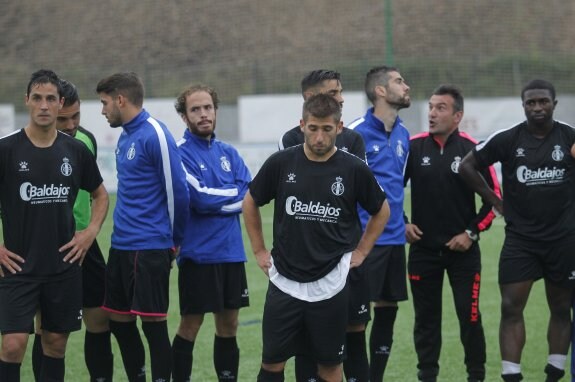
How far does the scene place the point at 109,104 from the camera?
265 inches

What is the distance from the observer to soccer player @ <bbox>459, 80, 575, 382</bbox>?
700 cm

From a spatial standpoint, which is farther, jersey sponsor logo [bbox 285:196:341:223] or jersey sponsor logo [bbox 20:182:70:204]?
jersey sponsor logo [bbox 20:182:70:204]

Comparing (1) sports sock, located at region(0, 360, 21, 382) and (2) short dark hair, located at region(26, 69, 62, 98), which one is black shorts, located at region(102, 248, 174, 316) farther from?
(2) short dark hair, located at region(26, 69, 62, 98)

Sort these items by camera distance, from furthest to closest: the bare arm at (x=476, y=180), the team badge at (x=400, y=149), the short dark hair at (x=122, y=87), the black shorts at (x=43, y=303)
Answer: the team badge at (x=400, y=149) < the bare arm at (x=476, y=180) < the short dark hair at (x=122, y=87) < the black shorts at (x=43, y=303)

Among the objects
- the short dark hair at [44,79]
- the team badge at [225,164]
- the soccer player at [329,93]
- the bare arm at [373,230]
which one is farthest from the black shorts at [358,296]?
the short dark hair at [44,79]

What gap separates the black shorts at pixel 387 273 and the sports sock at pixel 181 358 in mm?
1407

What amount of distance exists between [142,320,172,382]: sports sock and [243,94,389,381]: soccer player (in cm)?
97

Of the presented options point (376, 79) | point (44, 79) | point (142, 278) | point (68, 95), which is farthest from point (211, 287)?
point (376, 79)

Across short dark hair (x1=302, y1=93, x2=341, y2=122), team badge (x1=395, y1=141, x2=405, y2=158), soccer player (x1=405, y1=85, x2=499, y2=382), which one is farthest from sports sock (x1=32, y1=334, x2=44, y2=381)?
team badge (x1=395, y1=141, x2=405, y2=158)

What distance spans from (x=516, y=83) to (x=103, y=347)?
24718 millimetres

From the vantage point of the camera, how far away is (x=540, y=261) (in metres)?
7.11

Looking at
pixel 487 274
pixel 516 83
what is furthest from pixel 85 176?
pixel 516 83

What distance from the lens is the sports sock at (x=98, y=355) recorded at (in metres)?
7.00

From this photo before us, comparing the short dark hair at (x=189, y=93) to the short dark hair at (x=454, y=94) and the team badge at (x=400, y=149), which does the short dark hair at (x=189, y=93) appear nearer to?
the team badge at (x=400, y=149)
